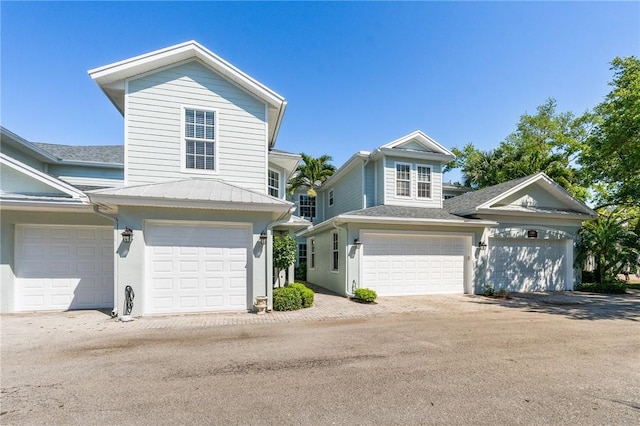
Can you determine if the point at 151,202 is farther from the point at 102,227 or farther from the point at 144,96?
the point at 144,96

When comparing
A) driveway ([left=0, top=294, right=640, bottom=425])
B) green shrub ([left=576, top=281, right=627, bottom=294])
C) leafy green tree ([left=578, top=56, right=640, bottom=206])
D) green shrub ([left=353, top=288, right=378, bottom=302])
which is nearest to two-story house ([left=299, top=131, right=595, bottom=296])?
green shrub ([left=576, top=281, right=627, bottom=294])

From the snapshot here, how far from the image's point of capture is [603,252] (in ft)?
48.8

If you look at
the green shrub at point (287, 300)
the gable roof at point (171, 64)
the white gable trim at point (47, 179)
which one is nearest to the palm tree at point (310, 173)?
the gable roof at point (171, 64)

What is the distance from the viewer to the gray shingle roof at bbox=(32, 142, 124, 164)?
46.7ft

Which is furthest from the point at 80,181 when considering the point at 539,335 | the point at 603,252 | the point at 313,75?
the point at 603,252

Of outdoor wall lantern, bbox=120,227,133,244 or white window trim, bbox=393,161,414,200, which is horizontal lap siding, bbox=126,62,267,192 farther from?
white window trim, bbox=393,161,414,200

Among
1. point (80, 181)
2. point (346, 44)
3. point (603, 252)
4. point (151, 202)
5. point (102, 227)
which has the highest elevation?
point (346, 44)

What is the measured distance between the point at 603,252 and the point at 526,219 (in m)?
4.48

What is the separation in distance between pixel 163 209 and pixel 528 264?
15.8m

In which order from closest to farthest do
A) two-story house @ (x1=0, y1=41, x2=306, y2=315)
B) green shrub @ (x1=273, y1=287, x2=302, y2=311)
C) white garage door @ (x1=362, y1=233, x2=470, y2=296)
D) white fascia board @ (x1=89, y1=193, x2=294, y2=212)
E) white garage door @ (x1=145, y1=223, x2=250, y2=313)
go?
white fascia board @ (x1=89, y1=193, x2=294, y2=212) < two-story house @ (x1=0, y1=41, x2=306, y2=315) < white garage door @ (x1=145, y1=223, x2=250, y2=313) < green shrub @ (x1=273, y1=287, x2=302, y2=311) < white garage door @ (x1=362, y1=233, x2=470, y2=296)

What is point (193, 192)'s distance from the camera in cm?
869

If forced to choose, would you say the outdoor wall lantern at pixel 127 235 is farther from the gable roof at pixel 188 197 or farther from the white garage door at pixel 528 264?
the white garage door at pixel 528 264

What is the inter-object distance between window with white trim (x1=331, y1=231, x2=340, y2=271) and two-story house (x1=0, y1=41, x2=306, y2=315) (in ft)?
15.7

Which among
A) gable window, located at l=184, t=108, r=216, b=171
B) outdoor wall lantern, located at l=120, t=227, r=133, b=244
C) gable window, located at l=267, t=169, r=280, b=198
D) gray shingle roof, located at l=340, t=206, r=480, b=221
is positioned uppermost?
gable window, located at l=184, t=108, r=216, b=171
